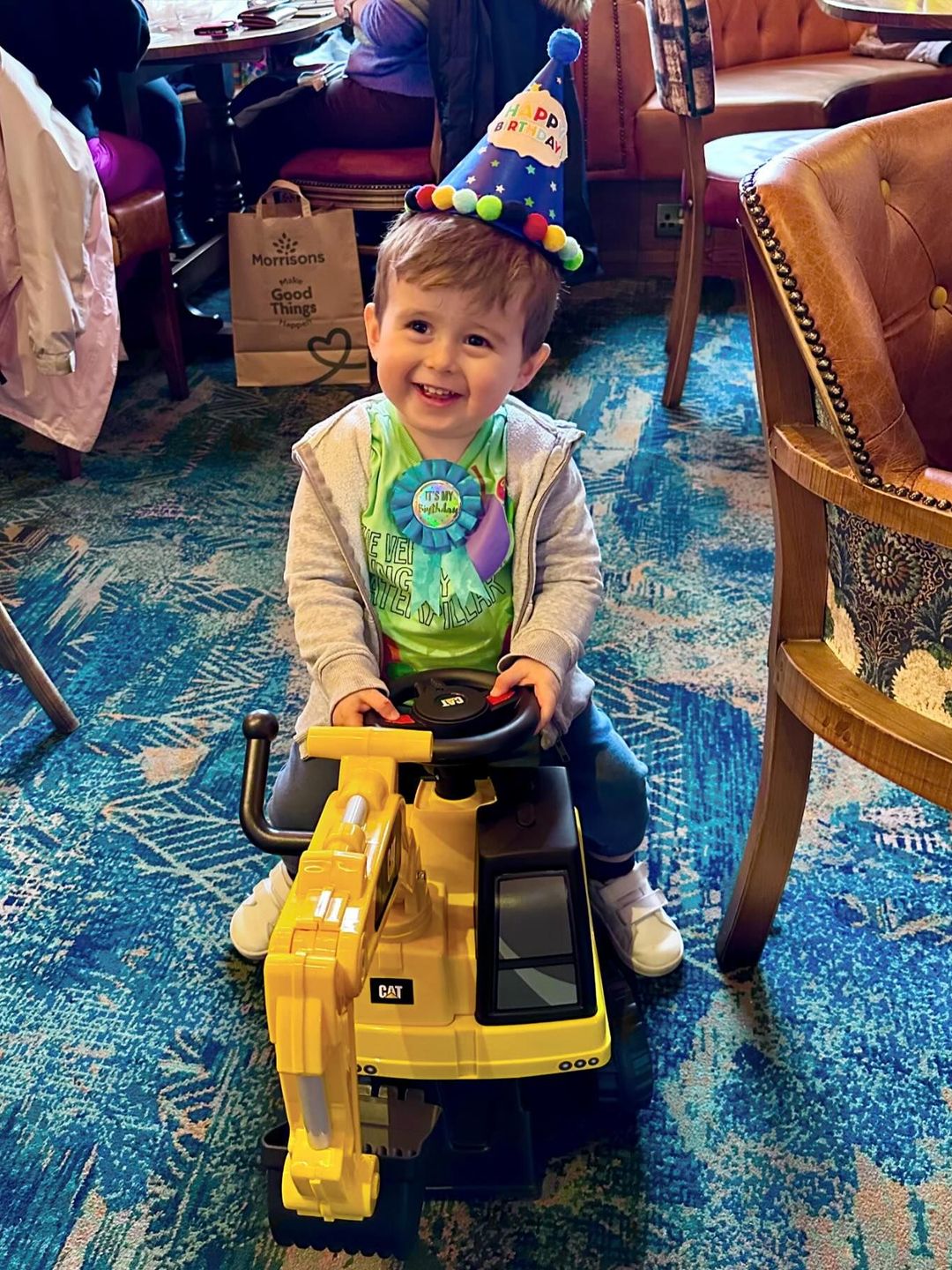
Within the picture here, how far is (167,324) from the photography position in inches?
108

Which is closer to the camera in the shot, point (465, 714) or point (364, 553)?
point (465, 714)

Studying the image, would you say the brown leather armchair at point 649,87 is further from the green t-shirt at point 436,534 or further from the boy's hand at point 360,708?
the boy's hand at point 360,708

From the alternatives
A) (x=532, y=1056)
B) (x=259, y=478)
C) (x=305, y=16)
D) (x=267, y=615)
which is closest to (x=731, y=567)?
(x=267, y=615)

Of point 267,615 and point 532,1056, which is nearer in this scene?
point 532,1056

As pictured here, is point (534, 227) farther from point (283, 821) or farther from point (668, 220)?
point (668, 220)

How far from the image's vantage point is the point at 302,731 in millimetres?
1232

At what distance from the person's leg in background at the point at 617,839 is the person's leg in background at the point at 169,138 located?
2.53 metres

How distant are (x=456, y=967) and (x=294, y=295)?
2228mm

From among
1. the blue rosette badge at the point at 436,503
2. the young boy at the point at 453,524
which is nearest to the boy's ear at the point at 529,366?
the young boy at the point at 453,524

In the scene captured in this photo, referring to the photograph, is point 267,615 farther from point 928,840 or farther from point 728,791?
point 928,840

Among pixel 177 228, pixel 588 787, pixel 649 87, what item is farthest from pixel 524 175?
pixel 649 87

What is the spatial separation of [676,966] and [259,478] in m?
1.53

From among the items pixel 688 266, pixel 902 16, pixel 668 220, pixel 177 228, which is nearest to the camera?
pixel 902 16

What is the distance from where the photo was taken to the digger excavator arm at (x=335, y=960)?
0.73 m
